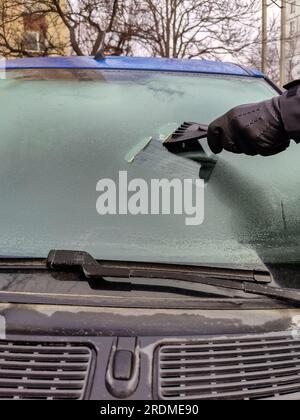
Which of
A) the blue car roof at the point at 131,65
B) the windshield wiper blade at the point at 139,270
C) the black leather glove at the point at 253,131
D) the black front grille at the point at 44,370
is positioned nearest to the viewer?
the black front grille at the point at 44,370

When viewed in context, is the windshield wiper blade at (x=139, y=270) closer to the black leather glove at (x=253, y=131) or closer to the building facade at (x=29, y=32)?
the black leather glove at (x=253, y=131)

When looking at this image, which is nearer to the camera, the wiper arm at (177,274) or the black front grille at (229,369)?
the black front grille at (229,369)

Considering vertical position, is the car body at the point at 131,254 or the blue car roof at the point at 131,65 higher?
the blue car roof at the point at 131,65

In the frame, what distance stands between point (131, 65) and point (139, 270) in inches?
50.4

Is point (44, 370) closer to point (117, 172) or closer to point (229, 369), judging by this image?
point (229, 369)

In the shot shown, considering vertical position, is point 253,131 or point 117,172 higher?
point 253,131

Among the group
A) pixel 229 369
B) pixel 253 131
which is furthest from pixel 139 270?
pixel 253 131

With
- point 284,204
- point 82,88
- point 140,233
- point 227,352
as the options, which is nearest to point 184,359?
point 227,352

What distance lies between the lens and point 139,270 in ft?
4.35

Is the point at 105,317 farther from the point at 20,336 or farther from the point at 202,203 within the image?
the point at 202,203

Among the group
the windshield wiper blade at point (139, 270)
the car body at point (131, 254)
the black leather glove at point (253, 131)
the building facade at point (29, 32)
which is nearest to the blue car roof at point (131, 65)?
the car body at point (131, 254)

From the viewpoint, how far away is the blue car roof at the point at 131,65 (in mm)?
2270

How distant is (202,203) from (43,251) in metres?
0.54

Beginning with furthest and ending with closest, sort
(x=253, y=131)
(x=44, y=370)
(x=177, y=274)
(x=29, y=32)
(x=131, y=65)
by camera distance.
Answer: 1. (x=29, y=32)
2. (x=131, y=65)
3. (x=253, y=131)
4. (x=177, y=274)
5. (x=44, y=370)
